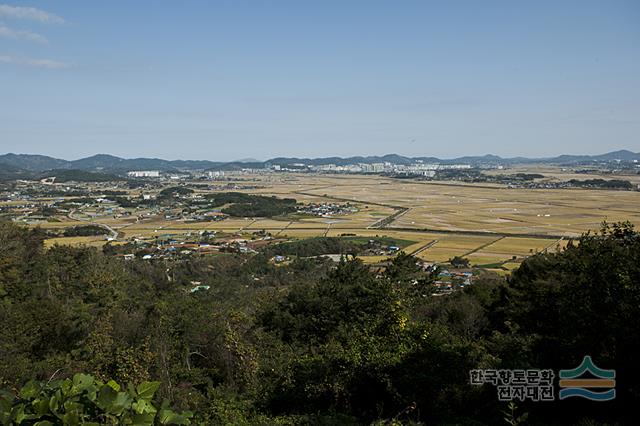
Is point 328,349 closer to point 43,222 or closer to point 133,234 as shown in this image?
point 133,234

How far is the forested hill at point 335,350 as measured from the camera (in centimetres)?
575

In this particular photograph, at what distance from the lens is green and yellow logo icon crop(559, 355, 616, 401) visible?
5.64 meters

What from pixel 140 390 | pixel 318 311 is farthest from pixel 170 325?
pixel 140 390

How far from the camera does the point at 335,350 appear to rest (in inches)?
313

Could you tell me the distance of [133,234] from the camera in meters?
44.4

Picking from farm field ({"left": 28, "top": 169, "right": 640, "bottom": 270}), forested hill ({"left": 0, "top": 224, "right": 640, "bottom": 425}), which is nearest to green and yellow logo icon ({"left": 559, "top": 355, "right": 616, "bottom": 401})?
forested hill ({"left": 0, "top": 224, "right": 640, "bottom": 425})

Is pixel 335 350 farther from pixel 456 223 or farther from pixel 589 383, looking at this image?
pixel 456 223

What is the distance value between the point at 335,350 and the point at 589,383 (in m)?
3.74

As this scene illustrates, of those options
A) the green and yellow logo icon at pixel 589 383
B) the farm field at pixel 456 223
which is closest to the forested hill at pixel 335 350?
the green and yellow logo icon at pixel 589 383

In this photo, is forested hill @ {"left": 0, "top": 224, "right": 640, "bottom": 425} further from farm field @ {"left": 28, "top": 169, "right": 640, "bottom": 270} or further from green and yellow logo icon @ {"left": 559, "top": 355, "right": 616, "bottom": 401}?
farm field @ {"left": 28, "top": 169, "right": 640, "bottom": 270}

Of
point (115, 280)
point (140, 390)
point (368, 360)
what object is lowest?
point (115, 280)

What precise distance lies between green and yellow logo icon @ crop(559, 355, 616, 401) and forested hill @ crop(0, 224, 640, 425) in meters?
0.12

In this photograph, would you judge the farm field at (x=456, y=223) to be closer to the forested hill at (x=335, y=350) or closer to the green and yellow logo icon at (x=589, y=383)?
the forested hill at (x=335, y=350)

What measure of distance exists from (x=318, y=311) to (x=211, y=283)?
13.0 metres
